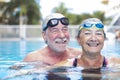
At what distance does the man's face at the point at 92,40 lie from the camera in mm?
3256

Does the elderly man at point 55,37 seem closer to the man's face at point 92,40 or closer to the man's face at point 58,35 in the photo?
the man's face at point 58,35

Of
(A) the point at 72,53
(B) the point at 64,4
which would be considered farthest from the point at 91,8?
(A) the point at 72,53

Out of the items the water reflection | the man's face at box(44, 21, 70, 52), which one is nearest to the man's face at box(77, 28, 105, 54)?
the water reflection

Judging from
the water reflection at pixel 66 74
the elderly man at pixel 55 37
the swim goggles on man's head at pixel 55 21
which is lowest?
the water reflection at pixel 66 74

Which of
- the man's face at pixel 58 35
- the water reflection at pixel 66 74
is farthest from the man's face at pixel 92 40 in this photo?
the man's face at pixel 58 35

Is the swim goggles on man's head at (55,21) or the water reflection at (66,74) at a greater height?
the swim goggles on man's head at (55,21)

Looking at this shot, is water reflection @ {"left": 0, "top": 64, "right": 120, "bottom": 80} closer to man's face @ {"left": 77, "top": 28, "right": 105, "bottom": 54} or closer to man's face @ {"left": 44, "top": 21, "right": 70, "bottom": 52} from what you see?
man's face @ {"left": 77, "top": 28, "right": 105, "bottom": 54}

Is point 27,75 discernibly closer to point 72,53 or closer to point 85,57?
point 85,57

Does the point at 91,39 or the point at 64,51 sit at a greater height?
the point at 91,39

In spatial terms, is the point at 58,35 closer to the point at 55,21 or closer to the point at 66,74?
the point at 55,21

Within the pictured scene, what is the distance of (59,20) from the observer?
397 centimetres

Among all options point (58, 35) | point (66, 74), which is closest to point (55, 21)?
point (58, 35)

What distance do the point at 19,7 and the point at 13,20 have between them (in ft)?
7.14

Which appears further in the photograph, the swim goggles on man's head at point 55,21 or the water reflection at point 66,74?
the swim goggles on man's head at point 55,21
